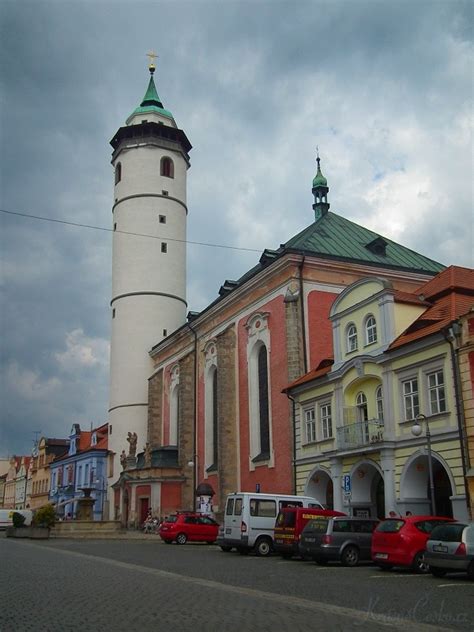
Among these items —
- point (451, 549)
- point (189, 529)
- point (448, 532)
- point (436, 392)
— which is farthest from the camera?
point (189, 529)

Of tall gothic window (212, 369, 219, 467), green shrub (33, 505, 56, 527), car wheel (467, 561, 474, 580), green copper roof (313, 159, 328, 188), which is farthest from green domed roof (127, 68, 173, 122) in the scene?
car wheel (467, 561, 474, 580)

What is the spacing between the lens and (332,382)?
27.7 metres

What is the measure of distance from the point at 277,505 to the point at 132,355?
107 feet

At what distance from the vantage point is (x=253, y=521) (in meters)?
23.0

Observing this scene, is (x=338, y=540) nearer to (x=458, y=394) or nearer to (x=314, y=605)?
(x=458, y=394)

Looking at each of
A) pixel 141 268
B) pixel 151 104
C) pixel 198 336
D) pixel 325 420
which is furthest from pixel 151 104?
pixel 325 420

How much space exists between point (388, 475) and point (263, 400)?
14446mm

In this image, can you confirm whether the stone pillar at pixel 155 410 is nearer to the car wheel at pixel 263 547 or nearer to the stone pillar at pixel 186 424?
the stone pillar at pixel 186 424

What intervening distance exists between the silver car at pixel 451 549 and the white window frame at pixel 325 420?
40.4 ft

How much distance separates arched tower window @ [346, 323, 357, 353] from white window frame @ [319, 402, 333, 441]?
2406 millimetres

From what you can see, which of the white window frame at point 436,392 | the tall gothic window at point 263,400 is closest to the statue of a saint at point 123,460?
the tall gothic window at point 263,400

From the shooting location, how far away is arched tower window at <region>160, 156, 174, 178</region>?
186 feet

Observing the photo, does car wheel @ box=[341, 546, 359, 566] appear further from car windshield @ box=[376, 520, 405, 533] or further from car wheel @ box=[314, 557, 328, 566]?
car windshield @ box=[376, 520, 405, 533]

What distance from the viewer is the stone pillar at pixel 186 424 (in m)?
45.9
